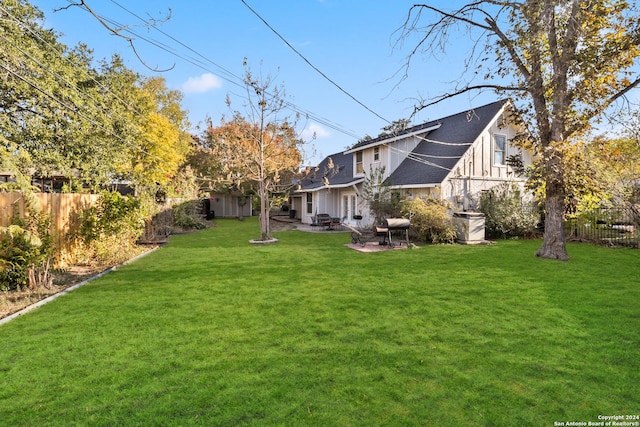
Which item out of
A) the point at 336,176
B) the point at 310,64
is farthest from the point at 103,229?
the point at 336,176

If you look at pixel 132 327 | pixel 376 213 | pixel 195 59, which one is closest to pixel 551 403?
pixel 132 327

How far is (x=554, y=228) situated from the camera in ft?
32.9

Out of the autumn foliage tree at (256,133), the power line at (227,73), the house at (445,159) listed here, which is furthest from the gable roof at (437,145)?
the autumn foliage tree at (256,133)

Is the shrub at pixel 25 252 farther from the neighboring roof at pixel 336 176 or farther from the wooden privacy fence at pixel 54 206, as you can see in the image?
the neighboring roof at pixel 336 176

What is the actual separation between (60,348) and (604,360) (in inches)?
246

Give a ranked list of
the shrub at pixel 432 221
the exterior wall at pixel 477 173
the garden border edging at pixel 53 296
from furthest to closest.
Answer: the exterior wall at pixel 477 173 < the shrub at pixel 432 221 < the garden border edging at pixel 53 296

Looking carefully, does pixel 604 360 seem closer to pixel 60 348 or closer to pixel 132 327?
pixel 132 327

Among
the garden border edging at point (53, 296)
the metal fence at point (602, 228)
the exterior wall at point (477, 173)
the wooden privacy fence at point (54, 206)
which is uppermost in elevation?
the exterior wall at point (477, 173)

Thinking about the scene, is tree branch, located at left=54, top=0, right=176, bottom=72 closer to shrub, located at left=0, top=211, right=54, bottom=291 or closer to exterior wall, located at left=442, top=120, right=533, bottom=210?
shrub, located at left=0, top=211, right=54, bottom=291

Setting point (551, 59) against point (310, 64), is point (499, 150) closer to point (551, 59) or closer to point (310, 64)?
point (551, 59)

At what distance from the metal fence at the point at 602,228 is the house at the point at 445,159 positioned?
319cm

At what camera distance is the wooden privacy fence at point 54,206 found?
647 cm

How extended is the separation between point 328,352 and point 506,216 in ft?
43.6

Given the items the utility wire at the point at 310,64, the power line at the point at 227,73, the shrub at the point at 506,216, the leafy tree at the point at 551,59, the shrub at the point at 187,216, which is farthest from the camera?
the shrub at the point at 187,216
